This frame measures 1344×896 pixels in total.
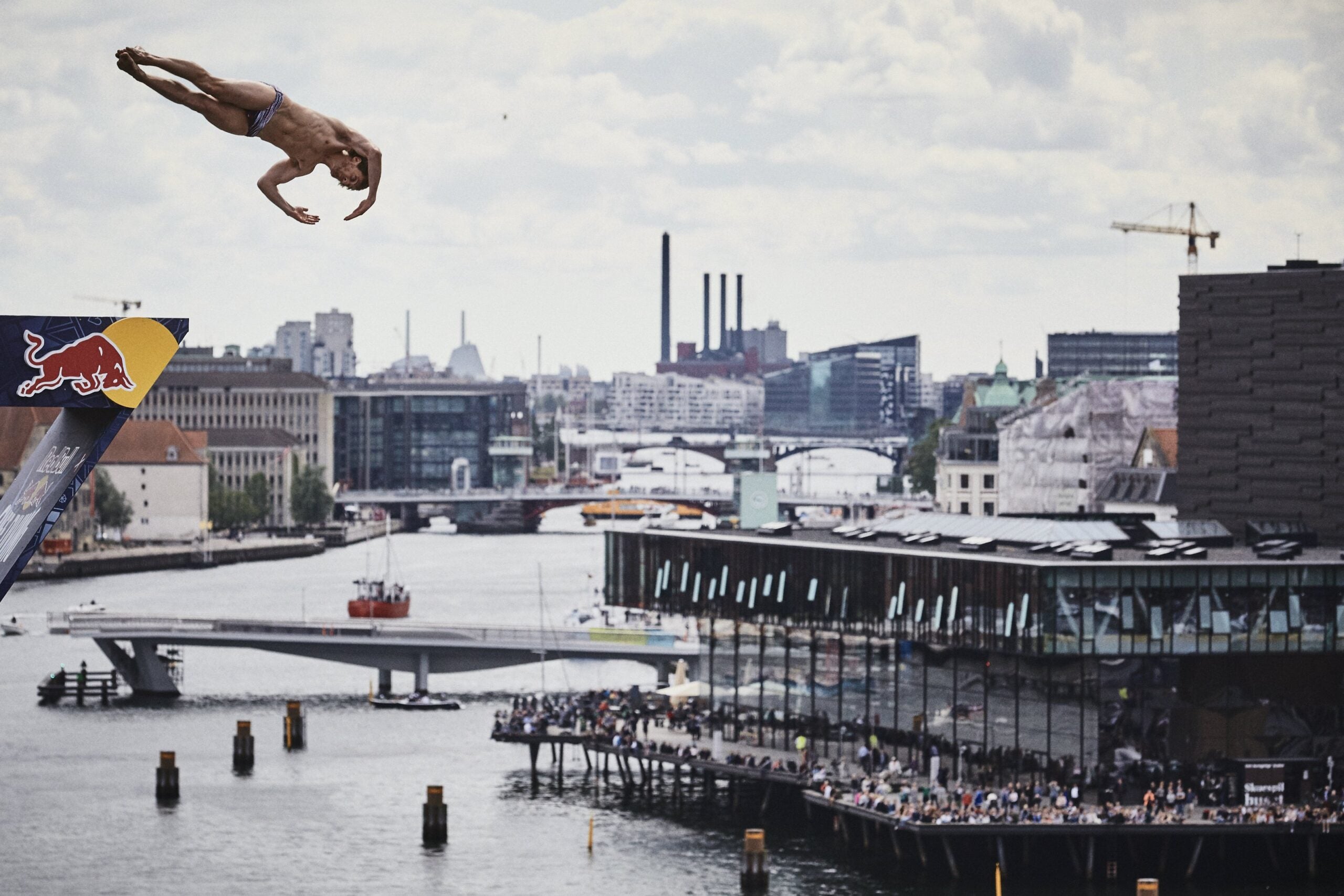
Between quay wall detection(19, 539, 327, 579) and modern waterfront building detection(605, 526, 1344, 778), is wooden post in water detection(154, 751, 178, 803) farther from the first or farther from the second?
quay wall detection(19, 539, 327, 579)

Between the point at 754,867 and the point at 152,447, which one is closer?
the point at 754,867

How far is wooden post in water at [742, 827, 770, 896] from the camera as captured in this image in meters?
51.8

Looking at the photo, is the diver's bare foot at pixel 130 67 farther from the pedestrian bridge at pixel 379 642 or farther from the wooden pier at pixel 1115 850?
the pedestrian bridge at pixel 379 642

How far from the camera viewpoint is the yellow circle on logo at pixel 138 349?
22094 mm

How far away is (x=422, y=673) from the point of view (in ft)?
275

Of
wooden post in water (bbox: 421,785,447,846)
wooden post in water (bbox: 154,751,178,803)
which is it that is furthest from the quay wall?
wooden post in water (bbox: 421,785,447,846)

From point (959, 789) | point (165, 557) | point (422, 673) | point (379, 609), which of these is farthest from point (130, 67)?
point (165, 557)

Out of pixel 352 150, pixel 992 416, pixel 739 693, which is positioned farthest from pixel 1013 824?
pixel 992 416

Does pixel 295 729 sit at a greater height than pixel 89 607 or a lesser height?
lesser

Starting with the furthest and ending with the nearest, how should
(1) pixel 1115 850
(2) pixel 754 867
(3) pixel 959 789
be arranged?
(3) pixel 959 789 → (1) pixel 1115 850 → (2) pixel 754 867

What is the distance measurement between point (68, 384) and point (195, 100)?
7.81 metres

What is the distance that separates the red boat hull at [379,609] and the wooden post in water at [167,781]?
47.4m

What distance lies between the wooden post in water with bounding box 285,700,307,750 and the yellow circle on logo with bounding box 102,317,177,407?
5144cm

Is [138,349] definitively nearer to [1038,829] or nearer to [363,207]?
[363,207]
